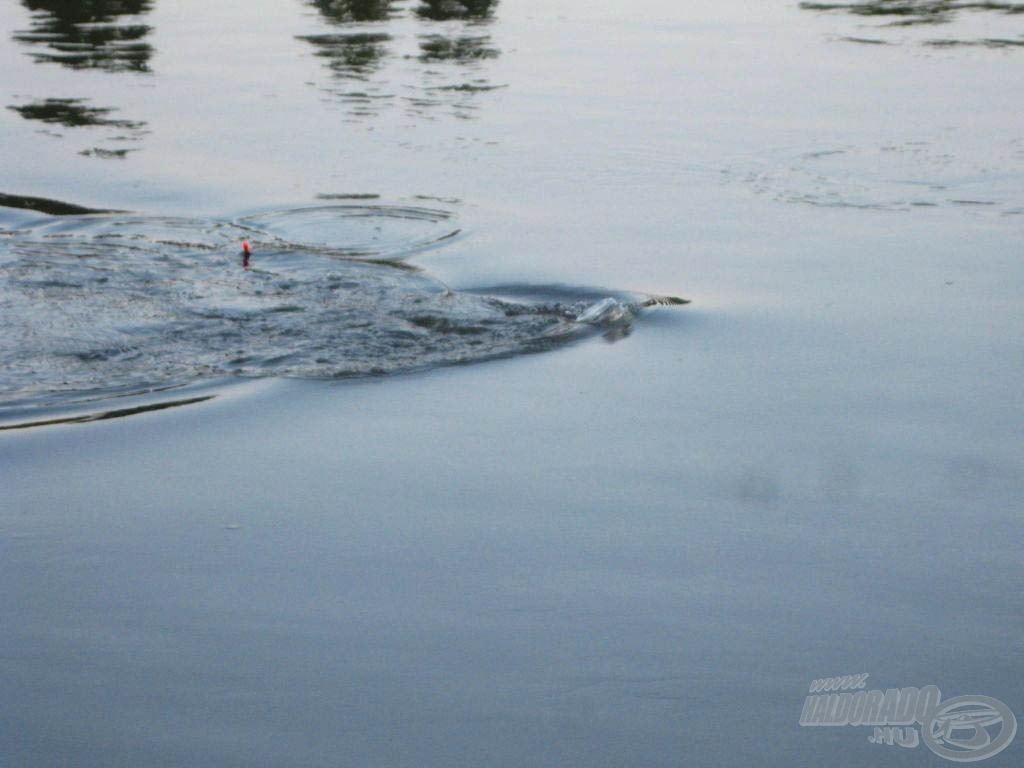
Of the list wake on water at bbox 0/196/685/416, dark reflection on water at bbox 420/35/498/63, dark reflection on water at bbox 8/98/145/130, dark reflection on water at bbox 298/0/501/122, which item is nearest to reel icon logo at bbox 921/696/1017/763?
wake on water at bbox 0/196/685/416

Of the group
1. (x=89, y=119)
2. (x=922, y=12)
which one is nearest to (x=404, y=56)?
(x=89, y=119)

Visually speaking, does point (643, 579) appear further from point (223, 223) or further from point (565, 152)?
point (565, 152)

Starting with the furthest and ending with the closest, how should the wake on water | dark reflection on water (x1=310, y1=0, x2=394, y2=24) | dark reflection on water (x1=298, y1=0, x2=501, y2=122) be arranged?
dark reflection on water (x1=310, y1=0, x2=394, y2=24) < dark reflection on water (x1=298, y1=0, x2=501, y2=122) < the wake on water

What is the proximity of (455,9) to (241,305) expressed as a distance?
9.65 metres

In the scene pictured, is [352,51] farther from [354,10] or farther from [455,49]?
[354,10]

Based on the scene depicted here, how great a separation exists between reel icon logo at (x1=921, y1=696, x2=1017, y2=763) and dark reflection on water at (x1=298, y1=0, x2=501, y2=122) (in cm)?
739

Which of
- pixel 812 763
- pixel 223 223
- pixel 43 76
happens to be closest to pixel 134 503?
pixel 812 763

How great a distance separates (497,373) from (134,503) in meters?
1.75

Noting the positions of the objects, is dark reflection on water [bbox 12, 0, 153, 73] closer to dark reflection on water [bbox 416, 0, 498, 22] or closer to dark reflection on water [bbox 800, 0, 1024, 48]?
dark reflection on water [bbox 416, 0, 498, 22]

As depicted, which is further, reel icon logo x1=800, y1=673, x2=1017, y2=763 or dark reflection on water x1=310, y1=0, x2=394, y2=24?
dark reflection on water x1=310, y1=0, x2=394, y2=24

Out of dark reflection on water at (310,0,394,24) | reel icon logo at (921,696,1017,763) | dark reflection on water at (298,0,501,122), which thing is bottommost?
reel icon logo at (921,696,1017,763)

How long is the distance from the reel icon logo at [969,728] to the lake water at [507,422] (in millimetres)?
39

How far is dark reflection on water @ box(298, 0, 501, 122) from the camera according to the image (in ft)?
34.1

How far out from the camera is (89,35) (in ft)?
45.2
